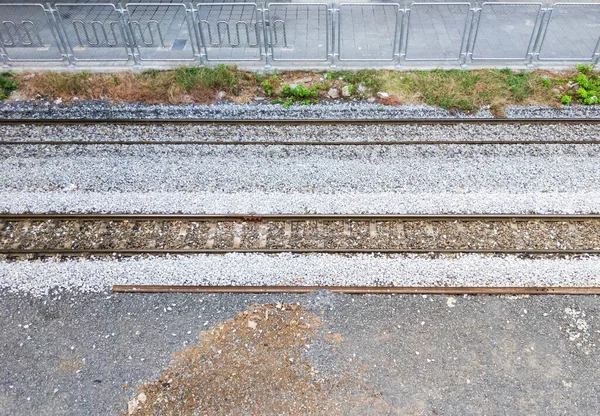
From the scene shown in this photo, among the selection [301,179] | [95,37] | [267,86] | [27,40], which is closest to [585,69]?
[267,86]

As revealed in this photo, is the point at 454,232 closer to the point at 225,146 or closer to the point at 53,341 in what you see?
the point at 225,146

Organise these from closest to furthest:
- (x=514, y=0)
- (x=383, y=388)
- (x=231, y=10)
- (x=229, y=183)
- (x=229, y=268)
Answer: (x=383, y=388) → (x=229, y=268) → (x=229, y=183) → (x=231, y=10) → (x=514, y=0)

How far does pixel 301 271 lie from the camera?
8.28 meters

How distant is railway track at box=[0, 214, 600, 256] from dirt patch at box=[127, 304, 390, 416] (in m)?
1.68

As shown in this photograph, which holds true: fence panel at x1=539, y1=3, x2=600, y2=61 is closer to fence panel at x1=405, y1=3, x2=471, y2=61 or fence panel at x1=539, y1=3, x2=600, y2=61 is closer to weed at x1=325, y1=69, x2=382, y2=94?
fence panel at x1=405, y1=3, x2=471, y2=61

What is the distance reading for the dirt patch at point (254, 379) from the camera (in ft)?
21.7

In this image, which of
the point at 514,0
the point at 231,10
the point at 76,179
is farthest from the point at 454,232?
the point at 514,0

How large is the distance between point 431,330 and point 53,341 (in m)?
5.99

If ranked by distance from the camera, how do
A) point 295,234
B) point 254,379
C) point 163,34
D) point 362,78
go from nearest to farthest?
point 254,379 < point 295,234 < point 362,78 < point 163,34

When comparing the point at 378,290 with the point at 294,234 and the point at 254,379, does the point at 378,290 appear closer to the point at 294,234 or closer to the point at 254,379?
the point at 294,234

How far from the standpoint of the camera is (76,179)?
33.5 feet

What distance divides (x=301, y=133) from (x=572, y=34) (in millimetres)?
9647

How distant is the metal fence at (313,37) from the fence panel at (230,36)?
0.03 metres

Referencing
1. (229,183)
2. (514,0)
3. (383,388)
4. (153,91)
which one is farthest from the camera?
(514,0)
